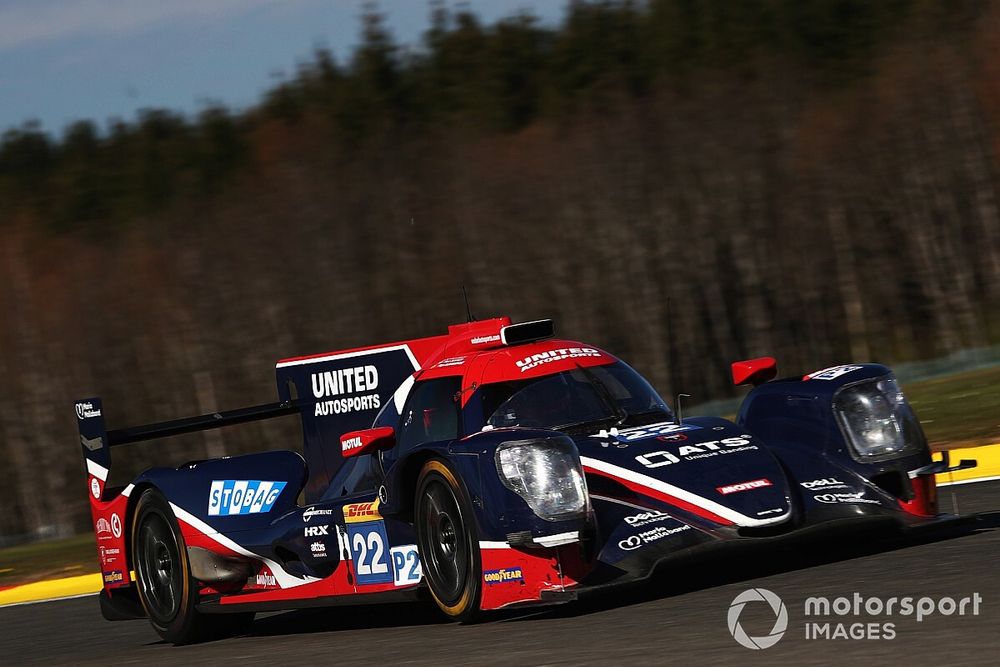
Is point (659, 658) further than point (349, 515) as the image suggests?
No

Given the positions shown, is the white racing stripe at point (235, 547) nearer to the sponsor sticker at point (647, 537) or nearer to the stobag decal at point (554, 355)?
the stobag decal at point (554, 355)

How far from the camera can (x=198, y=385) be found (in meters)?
52.1

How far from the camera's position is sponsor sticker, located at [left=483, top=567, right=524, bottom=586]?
6.57 metres

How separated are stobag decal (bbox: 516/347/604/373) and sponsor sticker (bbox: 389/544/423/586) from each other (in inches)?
48.8

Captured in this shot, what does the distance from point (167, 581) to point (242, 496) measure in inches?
32.0

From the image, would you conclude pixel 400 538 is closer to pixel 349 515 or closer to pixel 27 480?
pixel 349 515

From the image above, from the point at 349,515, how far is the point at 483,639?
1.51 meters

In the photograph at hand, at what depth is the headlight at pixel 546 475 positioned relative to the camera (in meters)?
6.54

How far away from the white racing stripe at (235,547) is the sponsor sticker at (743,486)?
8.03 feet

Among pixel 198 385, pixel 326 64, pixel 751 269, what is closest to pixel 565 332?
pixel 751 269

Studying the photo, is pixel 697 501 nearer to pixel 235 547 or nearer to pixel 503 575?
pixel 503 575

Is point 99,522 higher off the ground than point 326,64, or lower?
lower

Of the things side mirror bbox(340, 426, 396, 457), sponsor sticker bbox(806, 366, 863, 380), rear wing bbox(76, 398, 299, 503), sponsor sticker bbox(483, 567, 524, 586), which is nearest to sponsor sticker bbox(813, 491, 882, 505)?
sponsor sticker bbox(806, 366, 863, 380)

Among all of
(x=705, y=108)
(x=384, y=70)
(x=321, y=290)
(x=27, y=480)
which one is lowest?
(x=27, y=480)
